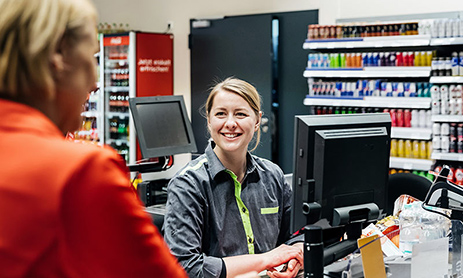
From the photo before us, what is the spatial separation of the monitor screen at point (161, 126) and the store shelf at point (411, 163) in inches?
94.0

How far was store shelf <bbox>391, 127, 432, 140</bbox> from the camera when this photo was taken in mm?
5621

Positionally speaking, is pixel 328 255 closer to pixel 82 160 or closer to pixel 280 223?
pixel 280 223

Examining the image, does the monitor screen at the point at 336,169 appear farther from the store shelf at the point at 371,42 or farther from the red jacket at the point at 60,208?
the store shelf at the point at 371,42

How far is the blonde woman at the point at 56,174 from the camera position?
75 centimetres

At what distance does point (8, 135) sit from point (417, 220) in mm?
1919

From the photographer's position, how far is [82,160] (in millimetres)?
778

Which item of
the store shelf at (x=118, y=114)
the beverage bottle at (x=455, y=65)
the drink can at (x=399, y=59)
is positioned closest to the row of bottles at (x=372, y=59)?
the drink can at (x=399, y=59)

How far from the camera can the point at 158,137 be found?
4.12m

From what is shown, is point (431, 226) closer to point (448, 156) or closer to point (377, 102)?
point (448, 156)

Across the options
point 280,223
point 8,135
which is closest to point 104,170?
point 8,135

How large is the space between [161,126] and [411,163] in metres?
2.78

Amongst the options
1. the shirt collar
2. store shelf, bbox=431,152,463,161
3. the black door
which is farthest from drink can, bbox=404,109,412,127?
the shirt collar

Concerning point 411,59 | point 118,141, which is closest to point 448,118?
point 411,59

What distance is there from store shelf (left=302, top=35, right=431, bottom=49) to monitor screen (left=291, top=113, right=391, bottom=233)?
149 inches
